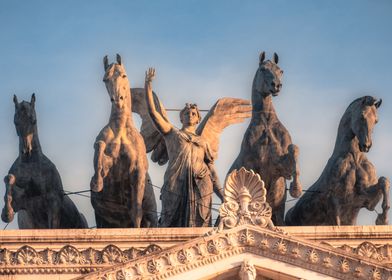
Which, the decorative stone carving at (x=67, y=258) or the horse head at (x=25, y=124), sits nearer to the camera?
the decorative stone carving at (x=67, y=258)

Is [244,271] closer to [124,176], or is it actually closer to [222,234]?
[222,234]

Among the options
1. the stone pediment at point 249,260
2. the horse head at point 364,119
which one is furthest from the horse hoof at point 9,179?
the stone pediment at point 249,260

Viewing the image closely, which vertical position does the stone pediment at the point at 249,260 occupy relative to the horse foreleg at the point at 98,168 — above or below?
below

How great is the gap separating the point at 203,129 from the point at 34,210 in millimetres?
4355

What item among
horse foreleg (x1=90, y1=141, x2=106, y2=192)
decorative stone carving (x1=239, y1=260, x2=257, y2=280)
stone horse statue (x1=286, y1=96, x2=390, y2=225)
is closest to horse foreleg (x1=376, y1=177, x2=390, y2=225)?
stone horse statue (x1=286, y1=96, x2=390, y2=225)

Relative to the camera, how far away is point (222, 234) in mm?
44750

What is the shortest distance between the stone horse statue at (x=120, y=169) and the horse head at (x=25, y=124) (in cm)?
142

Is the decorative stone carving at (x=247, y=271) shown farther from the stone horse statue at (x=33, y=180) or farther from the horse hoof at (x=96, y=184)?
the stone horse statue at (x=33, y=180)

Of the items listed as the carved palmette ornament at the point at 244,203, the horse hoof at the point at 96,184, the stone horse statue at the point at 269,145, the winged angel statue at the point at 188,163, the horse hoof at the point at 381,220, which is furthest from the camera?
the stone horse statue at the point at 269,145

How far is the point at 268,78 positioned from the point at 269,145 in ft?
4.76

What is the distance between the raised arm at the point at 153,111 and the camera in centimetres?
5350

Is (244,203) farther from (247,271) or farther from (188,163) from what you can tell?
(188,163)

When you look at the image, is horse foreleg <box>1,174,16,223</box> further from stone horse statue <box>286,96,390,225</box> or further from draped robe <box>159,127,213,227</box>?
stone horse statue <box>286,96,390,225</box>

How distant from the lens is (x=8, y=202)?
2056 inches
